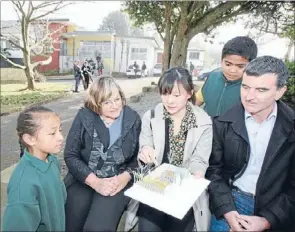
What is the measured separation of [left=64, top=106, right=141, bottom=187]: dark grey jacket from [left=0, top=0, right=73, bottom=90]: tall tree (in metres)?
4.96

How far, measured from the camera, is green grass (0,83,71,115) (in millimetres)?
6879

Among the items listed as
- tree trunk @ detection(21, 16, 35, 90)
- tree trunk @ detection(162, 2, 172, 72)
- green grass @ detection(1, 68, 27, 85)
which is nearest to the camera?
tree trunk @ detection(21, 16, 35, 90)

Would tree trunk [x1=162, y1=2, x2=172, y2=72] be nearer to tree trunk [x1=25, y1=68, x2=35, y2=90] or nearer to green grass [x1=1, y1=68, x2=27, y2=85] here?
tree trunk [x1=25, y1=68, x2=35, y2=90]

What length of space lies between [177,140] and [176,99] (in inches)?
9.9

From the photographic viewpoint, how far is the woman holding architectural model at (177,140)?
151cm

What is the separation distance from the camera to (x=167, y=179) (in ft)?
4.44

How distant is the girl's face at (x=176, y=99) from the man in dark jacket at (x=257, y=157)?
25 centimetres

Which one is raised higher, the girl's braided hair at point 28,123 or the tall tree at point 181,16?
the tall tree at point 181,16

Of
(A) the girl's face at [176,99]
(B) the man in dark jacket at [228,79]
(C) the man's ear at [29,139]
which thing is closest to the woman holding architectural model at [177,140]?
(A) the girl's face at [176,99]

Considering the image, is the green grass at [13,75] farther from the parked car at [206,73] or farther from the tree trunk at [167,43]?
the parked car at [206,73]

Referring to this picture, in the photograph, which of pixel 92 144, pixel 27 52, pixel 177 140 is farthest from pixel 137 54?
pixel 27 52

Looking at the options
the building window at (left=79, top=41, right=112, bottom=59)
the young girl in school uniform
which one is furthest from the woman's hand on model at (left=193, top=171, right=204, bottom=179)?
the building window at (left=79, top=41, right=112, bottom=59)

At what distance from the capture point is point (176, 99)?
5.14 ft

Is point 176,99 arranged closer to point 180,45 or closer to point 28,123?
point 28,123
